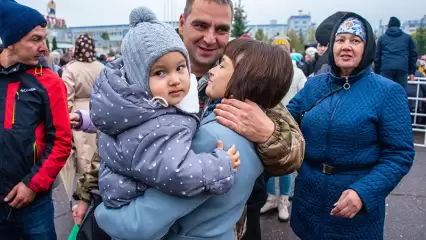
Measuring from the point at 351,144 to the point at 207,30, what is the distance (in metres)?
1.11

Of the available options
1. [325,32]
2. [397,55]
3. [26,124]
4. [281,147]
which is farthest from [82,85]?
[397,55]

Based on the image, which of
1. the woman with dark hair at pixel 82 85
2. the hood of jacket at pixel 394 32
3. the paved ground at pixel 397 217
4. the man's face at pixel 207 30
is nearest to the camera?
the man's face at pixel 207 30

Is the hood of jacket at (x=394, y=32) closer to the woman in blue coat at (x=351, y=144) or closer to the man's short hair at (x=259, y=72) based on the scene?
the woman in blue coat at (x=351, y=144)

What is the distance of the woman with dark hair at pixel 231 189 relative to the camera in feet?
4.04

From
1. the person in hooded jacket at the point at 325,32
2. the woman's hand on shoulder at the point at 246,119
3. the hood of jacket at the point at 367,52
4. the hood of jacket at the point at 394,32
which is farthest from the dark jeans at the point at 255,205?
the hood of jacket at the point at 394,32

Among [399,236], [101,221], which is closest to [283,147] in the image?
[101,221]

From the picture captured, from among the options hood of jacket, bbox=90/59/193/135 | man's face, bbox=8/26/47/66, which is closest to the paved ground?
man's face, bbox=8/26/47/66

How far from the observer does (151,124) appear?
4.01 ft

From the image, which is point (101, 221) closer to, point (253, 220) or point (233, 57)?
point (233, 57)

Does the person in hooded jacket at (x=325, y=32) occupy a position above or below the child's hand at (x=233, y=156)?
above

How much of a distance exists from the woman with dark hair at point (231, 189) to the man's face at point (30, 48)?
4.58 feet

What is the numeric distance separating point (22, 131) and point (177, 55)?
1.44 metres

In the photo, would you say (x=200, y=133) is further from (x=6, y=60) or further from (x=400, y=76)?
(x=400, y=76)

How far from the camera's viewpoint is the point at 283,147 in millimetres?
1452
